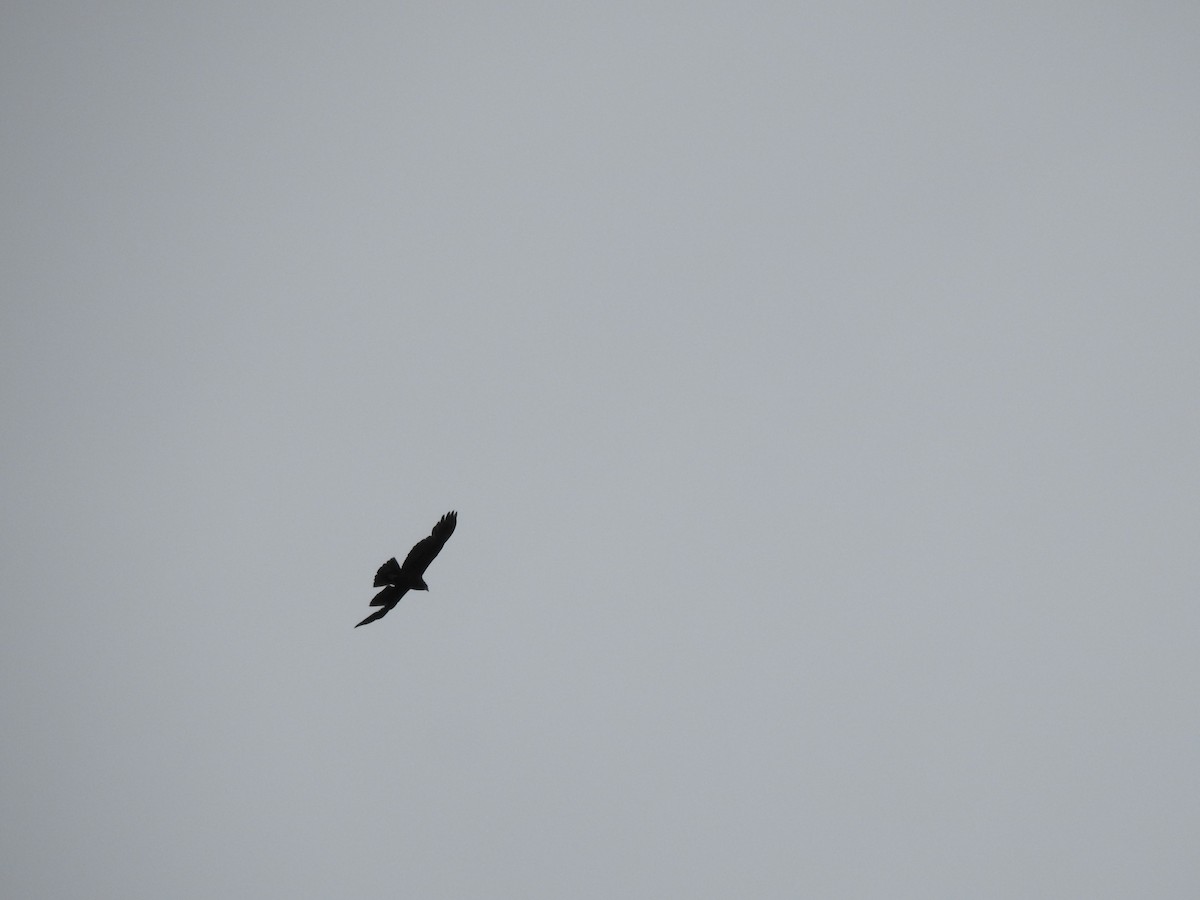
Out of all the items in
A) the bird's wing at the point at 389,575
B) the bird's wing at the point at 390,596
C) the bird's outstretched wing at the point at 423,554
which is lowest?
the bird's wing at the point at 390,596

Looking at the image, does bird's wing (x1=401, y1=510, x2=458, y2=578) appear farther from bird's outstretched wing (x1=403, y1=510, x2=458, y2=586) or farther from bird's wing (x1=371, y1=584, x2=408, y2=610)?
bird's wing (x1=371, y1=584, x2=408, y2=610)

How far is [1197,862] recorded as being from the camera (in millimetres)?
143250

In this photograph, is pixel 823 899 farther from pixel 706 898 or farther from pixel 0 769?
pixel 0 769

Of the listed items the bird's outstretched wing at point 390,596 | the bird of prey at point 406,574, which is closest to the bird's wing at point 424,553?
the bird of prey at point 406,574

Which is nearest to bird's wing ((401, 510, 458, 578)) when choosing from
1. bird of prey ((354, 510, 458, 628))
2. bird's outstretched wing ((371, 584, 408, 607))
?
bird of prey ((354, 510, 458, 628))

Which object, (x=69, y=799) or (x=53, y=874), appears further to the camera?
(x=69, y=799)

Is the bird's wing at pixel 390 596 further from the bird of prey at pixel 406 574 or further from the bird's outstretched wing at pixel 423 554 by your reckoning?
the bird's outstretched wing at pixel 423 554

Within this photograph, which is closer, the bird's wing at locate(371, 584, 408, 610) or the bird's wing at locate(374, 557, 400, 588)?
the bird's wing at locate(374, 557, 400, 588)

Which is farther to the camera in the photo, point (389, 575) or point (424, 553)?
point (424, 553)

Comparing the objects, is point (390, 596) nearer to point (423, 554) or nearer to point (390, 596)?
point (390, 596)

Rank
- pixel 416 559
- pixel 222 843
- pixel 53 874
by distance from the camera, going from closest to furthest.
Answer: pixel 416 559 → pixel 53 874 → pixel 222 843

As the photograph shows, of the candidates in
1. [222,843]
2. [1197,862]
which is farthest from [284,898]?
[1197,862]

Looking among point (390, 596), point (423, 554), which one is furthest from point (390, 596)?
point (423, 554)

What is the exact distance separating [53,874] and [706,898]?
118 m
